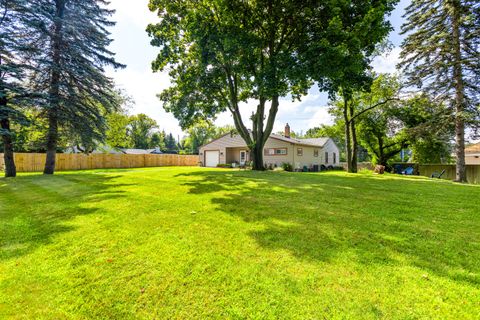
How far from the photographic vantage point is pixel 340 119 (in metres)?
26.4

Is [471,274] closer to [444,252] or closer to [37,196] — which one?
[444,252]

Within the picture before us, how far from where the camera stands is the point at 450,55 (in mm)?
12750

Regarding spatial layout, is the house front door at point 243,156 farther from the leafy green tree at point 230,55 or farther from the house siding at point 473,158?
the house siding at point 473,158

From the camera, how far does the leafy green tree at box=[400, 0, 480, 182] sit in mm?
12180

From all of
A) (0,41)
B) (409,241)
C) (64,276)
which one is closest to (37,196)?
(64,276)

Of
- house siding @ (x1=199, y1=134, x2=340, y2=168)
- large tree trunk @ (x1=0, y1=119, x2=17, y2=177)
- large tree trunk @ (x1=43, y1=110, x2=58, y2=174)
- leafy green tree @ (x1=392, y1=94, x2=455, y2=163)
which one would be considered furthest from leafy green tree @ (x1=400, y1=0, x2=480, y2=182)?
large tree trunk @ (x1=0, y1=119, x2=17, y2=177)

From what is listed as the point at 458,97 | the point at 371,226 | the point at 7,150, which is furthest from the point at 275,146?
the point at 7,150

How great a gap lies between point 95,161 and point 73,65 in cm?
1499

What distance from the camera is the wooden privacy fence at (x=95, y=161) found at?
68.7ft

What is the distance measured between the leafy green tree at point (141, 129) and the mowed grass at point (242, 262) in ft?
158

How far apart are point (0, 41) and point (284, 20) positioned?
15242 mm

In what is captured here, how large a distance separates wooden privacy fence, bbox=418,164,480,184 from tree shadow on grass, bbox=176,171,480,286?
13165 millimetres

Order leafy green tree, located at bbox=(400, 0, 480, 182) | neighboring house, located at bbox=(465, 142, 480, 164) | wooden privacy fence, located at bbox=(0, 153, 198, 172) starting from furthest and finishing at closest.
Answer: neighboring house, located at bbox=(465, 142, 480, 164) < wooden privacy fence, located at bbox=(0, 153, 198, 172) < leafy green tree, located at bbox=(400, 0, 480, 182)

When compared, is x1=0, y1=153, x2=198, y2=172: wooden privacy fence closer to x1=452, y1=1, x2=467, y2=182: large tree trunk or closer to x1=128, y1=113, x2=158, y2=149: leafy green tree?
x1=128, y1=113, x2=158, y2=149: leafy green tree
